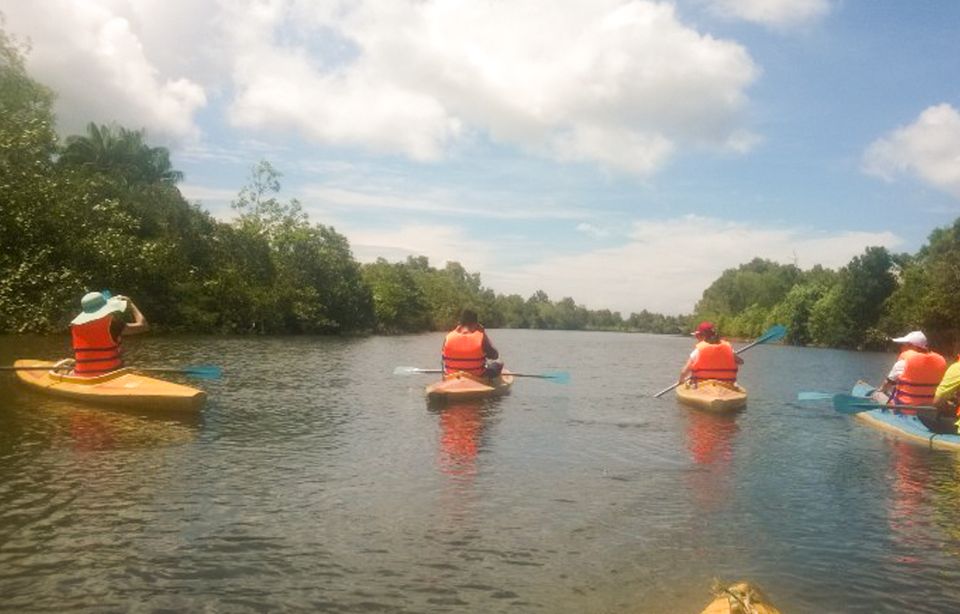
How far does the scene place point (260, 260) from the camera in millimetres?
60906

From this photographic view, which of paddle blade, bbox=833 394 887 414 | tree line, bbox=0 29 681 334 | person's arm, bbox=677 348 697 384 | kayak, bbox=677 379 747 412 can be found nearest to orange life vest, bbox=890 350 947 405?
paddle blade, bbox=833 394 887 414

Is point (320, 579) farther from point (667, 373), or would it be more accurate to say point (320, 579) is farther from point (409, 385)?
point (667, 373)

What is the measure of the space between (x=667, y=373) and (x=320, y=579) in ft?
90.6

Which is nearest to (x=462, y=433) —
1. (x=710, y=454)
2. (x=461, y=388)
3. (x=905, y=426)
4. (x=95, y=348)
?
(x=461, y=388)

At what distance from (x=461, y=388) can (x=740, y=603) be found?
1260 cm

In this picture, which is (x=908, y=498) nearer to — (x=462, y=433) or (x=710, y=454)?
(x=710, y=454)

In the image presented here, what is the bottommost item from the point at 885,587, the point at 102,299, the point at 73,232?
the point at 885,587

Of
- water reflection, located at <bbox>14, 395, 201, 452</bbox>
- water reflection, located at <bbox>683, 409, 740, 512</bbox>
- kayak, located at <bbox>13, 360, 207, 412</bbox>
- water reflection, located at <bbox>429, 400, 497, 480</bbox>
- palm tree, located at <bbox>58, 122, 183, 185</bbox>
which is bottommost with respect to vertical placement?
water reflection, located at <bbox>683, 409, 740, 512</bbox>

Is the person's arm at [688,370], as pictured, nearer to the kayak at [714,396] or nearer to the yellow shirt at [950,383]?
the kayak at [714,396]

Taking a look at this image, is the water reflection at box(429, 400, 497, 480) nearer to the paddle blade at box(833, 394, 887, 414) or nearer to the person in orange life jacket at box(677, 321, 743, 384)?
the person in orange life jacket at box(677, 321, 743, 384)

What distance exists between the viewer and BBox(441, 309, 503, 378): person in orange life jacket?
18297mm

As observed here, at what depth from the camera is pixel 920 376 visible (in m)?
14.8

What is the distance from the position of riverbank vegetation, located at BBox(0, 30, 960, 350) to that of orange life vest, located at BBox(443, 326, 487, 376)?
22.7m

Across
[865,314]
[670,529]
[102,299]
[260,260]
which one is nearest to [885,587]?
[670,529]
